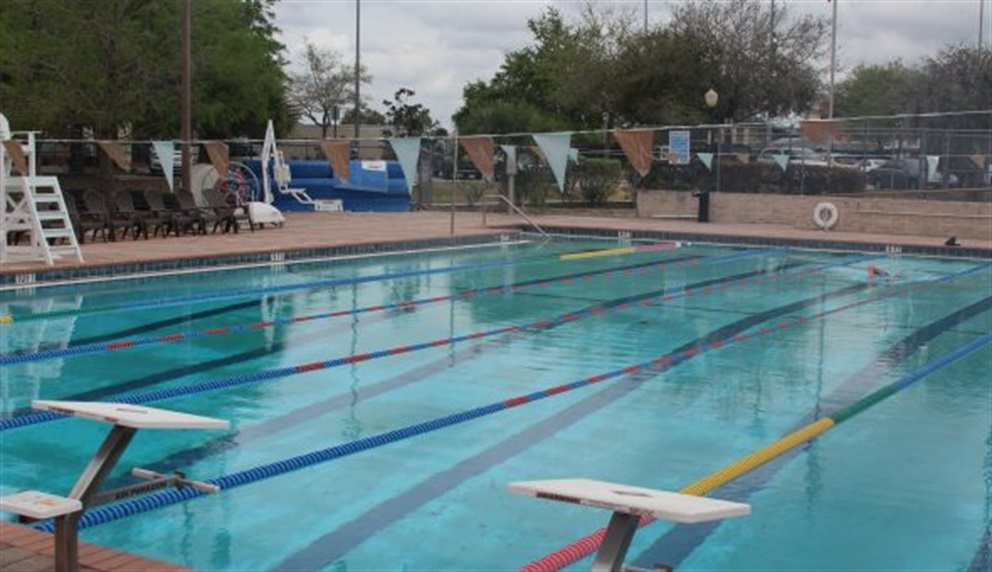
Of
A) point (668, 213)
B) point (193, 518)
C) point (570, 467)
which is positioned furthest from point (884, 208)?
point (193, 518)

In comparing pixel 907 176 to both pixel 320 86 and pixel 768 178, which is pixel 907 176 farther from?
pixel 320 86

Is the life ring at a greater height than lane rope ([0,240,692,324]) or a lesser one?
greater

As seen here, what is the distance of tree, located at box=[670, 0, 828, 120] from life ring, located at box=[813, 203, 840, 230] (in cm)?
1232

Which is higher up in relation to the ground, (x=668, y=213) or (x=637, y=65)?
(x=637, y=65)

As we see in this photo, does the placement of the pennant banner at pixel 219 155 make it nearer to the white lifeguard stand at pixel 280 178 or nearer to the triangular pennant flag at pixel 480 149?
the white lifeguard stand at pixel 280 178

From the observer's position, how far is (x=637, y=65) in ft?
121

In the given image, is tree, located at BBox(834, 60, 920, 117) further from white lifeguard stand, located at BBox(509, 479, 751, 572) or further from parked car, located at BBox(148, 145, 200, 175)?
white lifeguard stand, located at BBox(509, 479, 751, 572)

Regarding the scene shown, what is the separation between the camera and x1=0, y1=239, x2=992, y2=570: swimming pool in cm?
566

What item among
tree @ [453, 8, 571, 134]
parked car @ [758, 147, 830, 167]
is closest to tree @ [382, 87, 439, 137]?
tree @ [453, 8, 571, 134]

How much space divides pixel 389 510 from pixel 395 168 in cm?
2429

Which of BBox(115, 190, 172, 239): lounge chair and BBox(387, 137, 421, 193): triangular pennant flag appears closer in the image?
BBox(115, 190, 172, 239): lounge chair

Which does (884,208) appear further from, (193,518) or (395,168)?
(193,518)

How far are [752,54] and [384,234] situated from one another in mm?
21386

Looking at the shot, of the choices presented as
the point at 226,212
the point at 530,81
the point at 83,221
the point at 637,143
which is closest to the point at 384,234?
the point at 226,212
